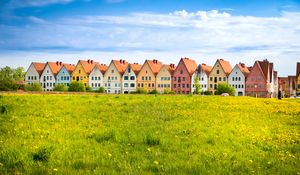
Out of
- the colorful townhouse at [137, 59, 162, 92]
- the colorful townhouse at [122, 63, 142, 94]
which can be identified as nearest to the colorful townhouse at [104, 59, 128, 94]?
the colorful townhouse at [122, 63, 142, 94]

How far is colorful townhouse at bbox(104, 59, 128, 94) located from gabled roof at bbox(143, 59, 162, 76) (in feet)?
34.2

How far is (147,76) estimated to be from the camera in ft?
429

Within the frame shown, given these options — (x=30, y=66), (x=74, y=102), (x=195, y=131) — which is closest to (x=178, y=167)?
(x=195, y=131)

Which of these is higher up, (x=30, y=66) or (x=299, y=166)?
(x=30, y=66)

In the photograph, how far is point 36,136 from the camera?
15.5 m

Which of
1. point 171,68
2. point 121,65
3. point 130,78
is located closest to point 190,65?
point 171,68

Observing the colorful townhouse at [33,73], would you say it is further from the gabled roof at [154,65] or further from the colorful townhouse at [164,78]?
the colorful townhouse at [164,78]

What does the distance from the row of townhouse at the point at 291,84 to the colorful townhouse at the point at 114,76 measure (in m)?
52.9

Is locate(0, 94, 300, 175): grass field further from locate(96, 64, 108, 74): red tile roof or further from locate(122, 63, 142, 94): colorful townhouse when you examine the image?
locate(96, 64, 108, 74): red tile roof

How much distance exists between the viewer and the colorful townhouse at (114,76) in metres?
134

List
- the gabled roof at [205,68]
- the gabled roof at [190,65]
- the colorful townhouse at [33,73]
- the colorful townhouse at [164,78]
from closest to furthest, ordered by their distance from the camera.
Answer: the gabled roof at [190,65]
the colorful townhouse at [164,78]
the gabled roof at [205,68]
the colorful townhouse at [33,73]

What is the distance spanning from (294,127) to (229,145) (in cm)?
763

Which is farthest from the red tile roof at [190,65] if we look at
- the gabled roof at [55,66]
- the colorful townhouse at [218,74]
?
the gabled roof at [55,66]

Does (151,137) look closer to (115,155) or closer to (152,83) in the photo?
(115,155)
